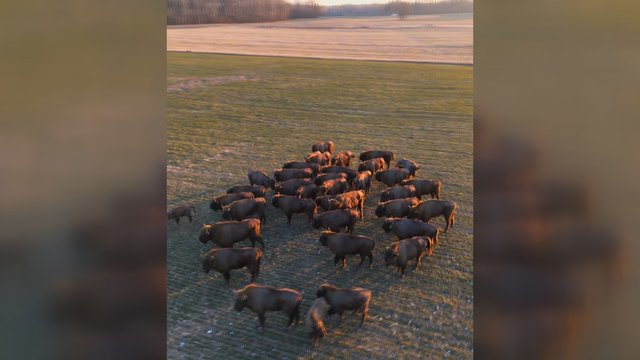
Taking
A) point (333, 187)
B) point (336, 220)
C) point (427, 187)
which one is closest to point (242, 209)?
point (336, 220)

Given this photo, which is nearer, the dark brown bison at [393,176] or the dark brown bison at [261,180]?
the dark brown bison at [261,180]

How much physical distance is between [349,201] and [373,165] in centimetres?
247

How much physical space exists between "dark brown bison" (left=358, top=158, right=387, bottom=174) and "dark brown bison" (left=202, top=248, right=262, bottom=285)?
4984mm

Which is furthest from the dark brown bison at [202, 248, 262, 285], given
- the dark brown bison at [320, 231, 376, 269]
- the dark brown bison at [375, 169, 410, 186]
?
the dark brown bison at [375, 169, 410, 186]

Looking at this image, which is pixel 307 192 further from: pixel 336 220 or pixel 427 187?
pixel 427 187

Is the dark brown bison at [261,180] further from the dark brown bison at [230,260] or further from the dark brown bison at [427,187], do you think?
the dark brown bison at [230,260]

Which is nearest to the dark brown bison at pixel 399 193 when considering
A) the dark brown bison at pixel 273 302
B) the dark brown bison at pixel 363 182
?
the dark brown bison at pixel 363 182

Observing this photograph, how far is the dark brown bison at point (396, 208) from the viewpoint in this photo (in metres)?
10.1

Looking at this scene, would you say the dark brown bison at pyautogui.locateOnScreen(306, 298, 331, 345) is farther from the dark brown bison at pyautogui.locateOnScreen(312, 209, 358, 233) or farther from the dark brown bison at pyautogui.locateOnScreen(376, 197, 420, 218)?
the dark brown bison at pyautogui.locateOnScreen(376, 197, 420, 218)

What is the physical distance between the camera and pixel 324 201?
34.0 ft

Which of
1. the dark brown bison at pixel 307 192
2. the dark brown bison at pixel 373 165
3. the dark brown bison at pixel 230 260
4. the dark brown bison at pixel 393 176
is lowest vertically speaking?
the dark brown bison at pixel 230 260

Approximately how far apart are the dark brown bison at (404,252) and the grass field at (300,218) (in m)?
0.18
